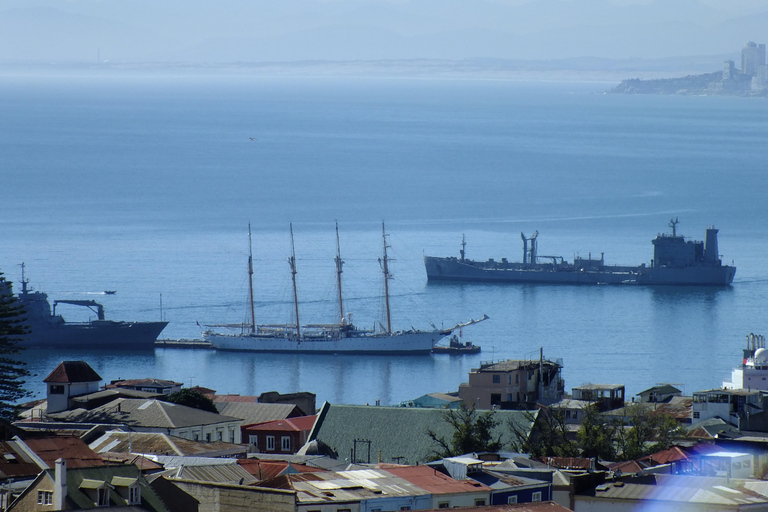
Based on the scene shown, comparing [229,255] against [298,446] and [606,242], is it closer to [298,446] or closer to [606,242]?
[606,242]

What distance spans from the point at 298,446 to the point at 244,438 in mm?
1178

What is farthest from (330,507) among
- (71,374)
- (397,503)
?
(71,374)

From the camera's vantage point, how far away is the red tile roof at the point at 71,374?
127ft

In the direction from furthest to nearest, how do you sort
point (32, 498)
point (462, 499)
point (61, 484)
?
point (462, 499)
point (32, 498)
point (61, 484)

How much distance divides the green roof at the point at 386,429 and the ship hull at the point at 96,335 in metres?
41.7

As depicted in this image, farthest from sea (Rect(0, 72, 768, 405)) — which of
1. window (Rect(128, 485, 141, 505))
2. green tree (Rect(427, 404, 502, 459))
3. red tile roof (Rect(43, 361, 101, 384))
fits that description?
window (Rect(128, 485, 141, 505))

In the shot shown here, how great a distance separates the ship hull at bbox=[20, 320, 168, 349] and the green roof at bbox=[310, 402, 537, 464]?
41.7 m

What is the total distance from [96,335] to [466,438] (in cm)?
4953

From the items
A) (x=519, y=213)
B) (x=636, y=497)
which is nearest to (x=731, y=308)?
(x=519, y=213)

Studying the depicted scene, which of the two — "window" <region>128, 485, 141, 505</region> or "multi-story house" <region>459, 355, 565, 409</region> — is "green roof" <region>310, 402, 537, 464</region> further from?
"window" <region>128, 485, 141, 505</region>

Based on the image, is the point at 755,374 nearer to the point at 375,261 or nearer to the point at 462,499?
the point at 462,499

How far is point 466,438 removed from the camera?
3070 cm

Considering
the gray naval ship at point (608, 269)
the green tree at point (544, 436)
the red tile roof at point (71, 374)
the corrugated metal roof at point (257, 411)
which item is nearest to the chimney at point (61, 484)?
the green tree at point (544, 436)

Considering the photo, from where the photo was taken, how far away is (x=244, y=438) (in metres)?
35.7
